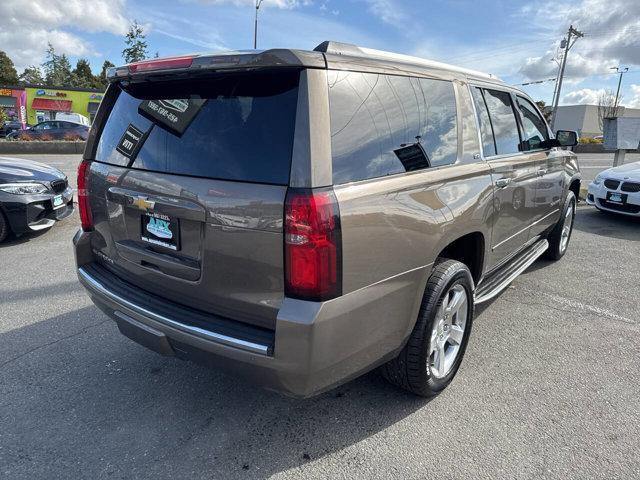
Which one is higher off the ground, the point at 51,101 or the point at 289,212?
the point at 51,101

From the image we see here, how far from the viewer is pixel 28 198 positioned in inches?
222

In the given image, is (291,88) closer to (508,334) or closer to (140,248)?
(140,248)

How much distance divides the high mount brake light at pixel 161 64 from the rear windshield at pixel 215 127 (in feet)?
0.31

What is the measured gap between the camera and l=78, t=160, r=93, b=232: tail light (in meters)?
2.85

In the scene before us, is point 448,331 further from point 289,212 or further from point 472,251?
point 289,212

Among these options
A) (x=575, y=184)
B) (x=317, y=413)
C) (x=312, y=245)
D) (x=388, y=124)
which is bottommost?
(x=317, y=413)

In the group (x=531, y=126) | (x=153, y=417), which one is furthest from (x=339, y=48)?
(x=531, y=126)

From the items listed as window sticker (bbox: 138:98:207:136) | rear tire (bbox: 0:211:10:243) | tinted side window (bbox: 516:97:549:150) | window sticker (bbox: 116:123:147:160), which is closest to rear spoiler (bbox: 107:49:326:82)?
window sticker (bbox: 138:98:207:136)

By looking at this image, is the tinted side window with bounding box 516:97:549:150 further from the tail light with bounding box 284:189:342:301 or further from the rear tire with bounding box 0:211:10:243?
the rear tire with bounding box 0:211:10:243

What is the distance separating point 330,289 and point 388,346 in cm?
59

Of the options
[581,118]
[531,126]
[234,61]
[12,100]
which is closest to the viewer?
[234,61]

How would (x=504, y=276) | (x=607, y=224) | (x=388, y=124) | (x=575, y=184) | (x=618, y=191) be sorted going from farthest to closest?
(x=607, y=224) < (x=618, y=191) < (x=575, y=184) < (x=504, y=276) < (x=388, y=124)

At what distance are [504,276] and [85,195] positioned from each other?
3209 mm

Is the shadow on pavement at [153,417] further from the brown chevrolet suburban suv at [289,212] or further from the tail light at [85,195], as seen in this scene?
the tail light at [85,195]
